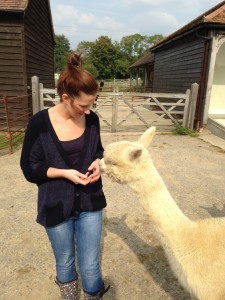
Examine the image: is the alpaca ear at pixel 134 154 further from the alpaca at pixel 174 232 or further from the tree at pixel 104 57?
the tree at pixel 104 57

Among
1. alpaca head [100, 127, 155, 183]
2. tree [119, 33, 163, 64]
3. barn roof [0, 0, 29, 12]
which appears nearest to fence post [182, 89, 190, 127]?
barn roof [0, 0, 29, 12]

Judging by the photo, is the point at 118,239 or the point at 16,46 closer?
the point at 118,239

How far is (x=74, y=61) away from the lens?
179 centimetres

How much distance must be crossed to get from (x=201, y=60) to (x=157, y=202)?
931cm

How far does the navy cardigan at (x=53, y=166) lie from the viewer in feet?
6.07

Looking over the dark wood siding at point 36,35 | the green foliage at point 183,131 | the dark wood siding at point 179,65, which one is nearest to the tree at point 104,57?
the dark wood siding at point 179,65

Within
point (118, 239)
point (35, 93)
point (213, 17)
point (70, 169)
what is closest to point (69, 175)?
point (70, 169)

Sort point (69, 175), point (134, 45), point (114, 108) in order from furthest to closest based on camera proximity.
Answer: point (134, 45), point (114, 108), point (69, 175)

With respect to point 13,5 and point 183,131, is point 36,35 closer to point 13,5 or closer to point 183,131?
point 13,5

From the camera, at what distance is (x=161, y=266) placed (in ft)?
9.94

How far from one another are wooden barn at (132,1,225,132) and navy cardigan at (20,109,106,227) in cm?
869

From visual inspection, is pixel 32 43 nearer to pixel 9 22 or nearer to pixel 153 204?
pixel 9 22

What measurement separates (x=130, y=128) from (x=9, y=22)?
5.52m

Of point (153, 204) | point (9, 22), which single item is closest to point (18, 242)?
point (153, 204)
